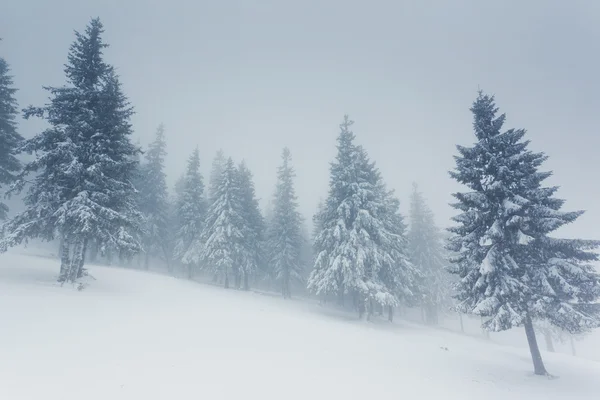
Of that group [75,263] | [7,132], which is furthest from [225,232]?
[7,132]

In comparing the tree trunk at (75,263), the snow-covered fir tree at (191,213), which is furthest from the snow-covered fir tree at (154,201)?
the tree trunk at (75,263)

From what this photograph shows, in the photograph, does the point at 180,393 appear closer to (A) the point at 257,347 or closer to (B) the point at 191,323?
(A) the point at 257,347

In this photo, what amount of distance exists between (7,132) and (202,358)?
87.8 ft

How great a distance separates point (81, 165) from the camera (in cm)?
1691

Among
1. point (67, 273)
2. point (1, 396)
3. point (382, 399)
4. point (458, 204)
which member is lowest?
point (382, 399)

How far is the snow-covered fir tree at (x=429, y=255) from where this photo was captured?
43.7 meters

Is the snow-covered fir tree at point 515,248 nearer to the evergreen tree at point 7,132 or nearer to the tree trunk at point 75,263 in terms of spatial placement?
the tree trunk at point 75,263

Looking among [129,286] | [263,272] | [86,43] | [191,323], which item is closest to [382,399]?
[191,323]

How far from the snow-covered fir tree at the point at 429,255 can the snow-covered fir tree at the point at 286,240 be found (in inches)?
621

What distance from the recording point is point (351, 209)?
2750cm

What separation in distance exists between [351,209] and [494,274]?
12.8 metres

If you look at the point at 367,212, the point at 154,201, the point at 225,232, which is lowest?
the point at 225,232

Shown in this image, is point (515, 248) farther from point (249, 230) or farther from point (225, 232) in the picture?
point (249, 230)

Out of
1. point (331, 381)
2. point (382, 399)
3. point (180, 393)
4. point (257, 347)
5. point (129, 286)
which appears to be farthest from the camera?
point (129, 286)
